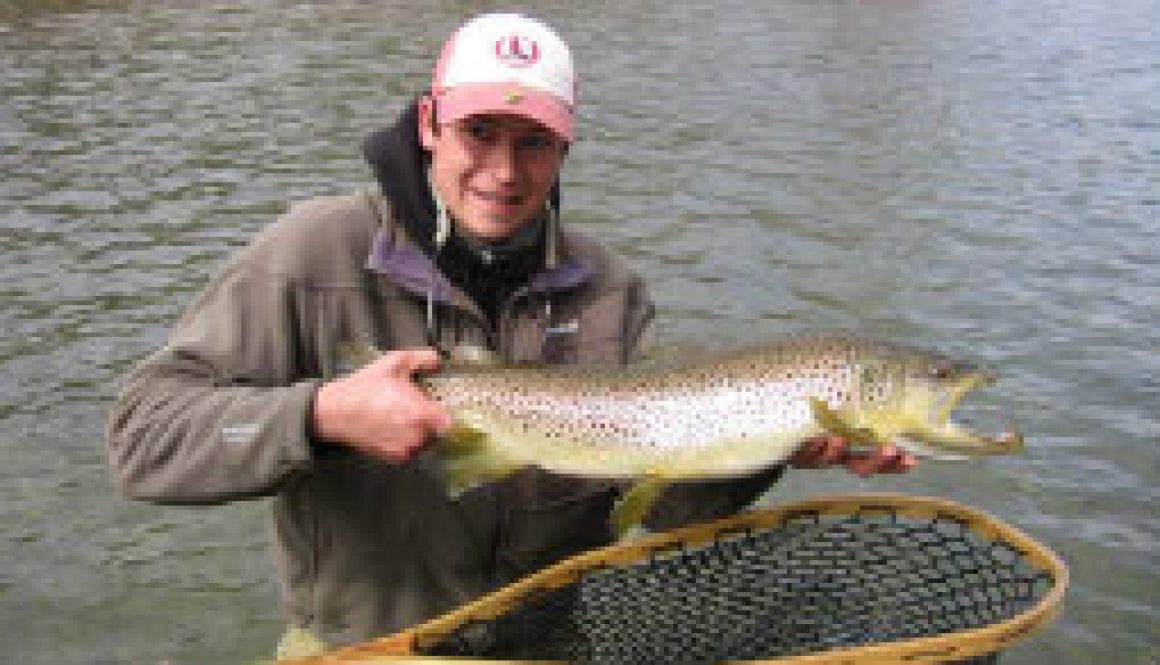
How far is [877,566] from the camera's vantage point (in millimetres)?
4020

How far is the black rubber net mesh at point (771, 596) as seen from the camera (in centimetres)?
370

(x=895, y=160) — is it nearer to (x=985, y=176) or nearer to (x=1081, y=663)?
(x=985, y=176)

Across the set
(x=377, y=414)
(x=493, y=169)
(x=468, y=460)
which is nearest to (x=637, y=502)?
(x=468, y=460)

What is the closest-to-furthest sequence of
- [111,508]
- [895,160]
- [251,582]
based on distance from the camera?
[251,582] → [111,508] → [895,160]

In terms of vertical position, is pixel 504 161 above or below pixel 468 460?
above

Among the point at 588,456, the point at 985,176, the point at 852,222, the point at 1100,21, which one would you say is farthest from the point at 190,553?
the point at 1100,21

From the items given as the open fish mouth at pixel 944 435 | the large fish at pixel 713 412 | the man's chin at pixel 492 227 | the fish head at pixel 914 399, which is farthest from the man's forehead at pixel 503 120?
the open fish mouth at pixel 944 435

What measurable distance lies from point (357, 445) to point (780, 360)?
1.30 m

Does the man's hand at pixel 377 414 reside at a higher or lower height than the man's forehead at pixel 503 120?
lower

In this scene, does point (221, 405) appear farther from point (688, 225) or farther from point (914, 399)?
point (688, 225)

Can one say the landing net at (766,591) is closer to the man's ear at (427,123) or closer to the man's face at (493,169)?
the man's face at (493,169)

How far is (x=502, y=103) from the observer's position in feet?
11.0

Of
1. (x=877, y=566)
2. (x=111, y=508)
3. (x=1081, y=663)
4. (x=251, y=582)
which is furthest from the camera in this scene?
(x=111, y=508)

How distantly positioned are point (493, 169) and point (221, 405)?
1.01 metres
